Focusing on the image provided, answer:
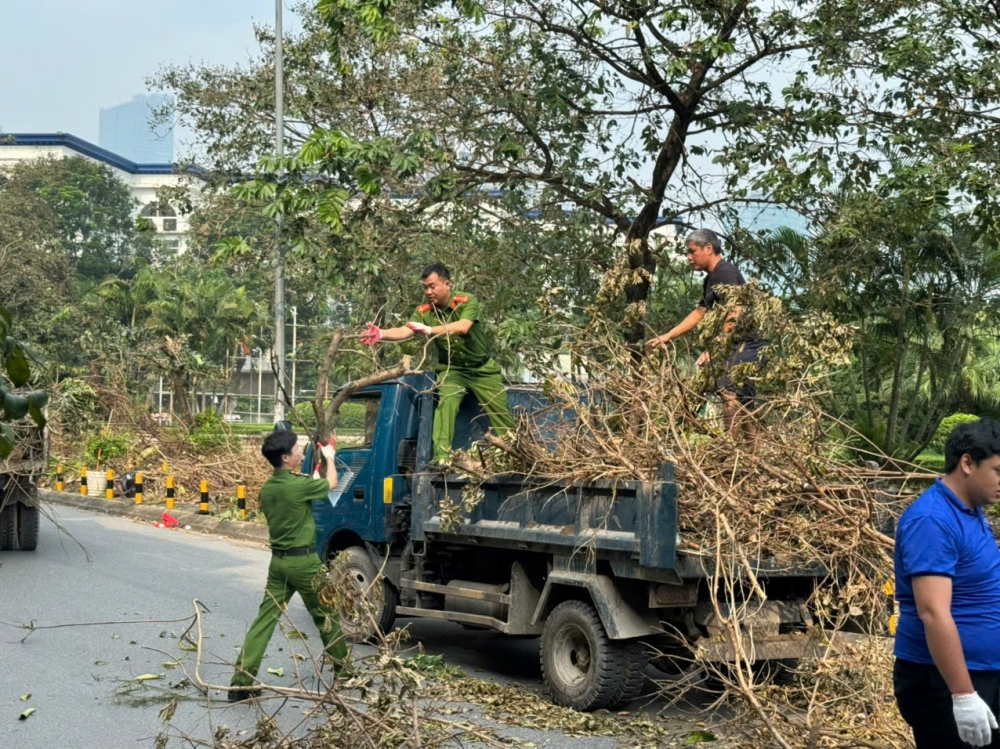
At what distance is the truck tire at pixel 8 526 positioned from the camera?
14414mm

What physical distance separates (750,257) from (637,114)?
2.13 m

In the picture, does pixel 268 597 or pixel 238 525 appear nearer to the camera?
pixel 268 597

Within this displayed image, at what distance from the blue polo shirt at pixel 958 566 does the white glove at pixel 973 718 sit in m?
0.18

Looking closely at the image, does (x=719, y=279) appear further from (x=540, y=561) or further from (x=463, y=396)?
(x=540, y=561)

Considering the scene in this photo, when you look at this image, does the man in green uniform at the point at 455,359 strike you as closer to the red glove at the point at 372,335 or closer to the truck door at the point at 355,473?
the red glove at the point at 372,335

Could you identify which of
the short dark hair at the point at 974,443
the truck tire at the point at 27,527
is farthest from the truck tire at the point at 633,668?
the truck tire at the point at 27,527

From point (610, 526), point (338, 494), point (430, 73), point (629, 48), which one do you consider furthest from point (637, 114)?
point (610, 526)

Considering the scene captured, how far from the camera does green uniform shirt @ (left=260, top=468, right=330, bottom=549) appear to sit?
300 inches

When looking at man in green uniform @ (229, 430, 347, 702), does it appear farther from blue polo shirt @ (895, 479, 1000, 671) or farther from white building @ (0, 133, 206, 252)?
white building @ (0, 133, 206, 252)

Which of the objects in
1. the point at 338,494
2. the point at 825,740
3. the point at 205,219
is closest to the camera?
the point at 825,740

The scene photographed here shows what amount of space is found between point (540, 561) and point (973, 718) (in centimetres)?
446

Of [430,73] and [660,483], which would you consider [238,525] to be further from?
[660,483]

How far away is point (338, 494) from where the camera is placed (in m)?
9.93

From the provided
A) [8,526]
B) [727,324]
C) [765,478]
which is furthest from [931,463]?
[765,478]
